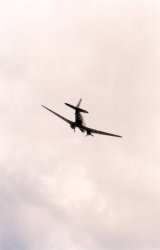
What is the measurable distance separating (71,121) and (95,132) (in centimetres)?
822

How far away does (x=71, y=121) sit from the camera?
124000 mm

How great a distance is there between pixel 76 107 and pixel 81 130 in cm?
645

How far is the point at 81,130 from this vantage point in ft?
415

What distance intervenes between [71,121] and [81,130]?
14.4 feet

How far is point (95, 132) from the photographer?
12800 centimetres

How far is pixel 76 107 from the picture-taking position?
12538 cm

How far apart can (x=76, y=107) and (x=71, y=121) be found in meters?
4.23

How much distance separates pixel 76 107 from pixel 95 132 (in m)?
8.93
